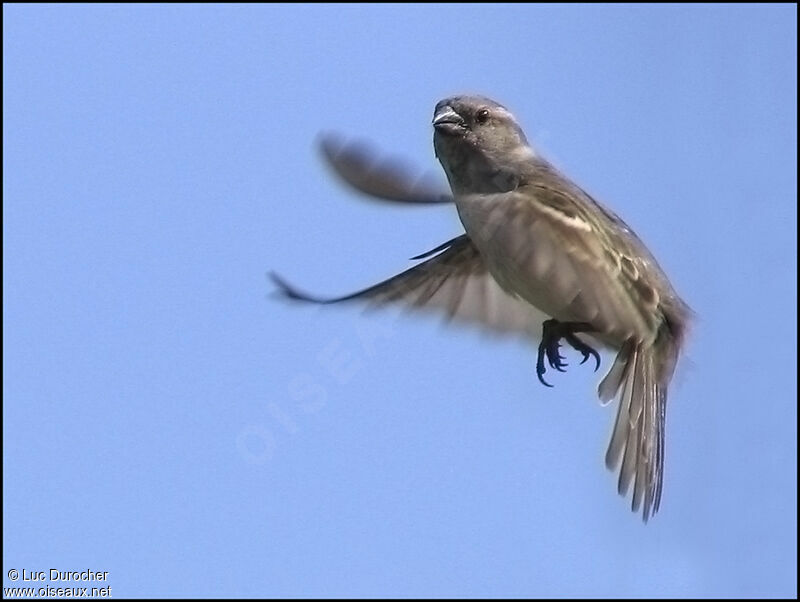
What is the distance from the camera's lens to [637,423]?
347 centimetres

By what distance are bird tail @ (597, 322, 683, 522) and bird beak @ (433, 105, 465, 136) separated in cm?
82

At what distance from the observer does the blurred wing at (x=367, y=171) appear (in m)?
3.20

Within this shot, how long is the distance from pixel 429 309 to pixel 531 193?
623 millimetres

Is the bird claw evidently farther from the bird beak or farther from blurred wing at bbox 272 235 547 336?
the bird beak

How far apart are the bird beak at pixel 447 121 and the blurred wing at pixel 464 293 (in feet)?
1.27

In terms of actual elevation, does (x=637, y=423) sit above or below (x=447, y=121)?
below

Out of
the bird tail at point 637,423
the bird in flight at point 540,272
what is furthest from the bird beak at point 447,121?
the bird tail at point 637,423

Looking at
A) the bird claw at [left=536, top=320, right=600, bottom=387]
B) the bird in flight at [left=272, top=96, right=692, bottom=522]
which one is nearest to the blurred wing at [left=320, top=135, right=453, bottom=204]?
the bird in flight at [left=272, top=96, right=692, bottom=522]

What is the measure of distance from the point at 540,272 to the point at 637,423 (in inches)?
27.4

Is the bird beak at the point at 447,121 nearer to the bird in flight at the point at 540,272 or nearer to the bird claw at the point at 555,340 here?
the bird in flight at the point at 540,272

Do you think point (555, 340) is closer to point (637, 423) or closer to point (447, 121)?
point (637, 423)

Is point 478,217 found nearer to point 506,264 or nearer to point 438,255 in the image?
point 506,264

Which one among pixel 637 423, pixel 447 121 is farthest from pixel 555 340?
pixel 447 121

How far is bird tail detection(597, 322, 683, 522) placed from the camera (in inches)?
131
